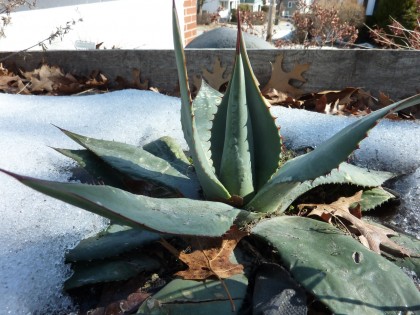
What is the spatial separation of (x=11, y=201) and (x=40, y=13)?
2.18 metres

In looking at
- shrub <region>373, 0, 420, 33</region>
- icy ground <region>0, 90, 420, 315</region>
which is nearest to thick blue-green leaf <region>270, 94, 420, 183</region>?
icy ground <region>0, 90, 420, 315</region>

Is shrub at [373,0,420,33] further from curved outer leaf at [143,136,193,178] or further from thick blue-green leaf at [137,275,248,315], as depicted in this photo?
thick blue-green leaf at [137,275,248,315]

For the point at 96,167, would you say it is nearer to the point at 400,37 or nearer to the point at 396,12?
the point at 400,37

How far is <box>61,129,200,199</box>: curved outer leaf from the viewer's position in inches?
37.5

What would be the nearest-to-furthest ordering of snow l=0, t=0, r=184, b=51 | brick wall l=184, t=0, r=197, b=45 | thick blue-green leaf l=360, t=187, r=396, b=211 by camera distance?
thick blue-green leaf l=360, t=187, r=396, b=211 → snow l=0, t=0, r=184, b=51 → brick wall l=184, t=0, r=197, b=45

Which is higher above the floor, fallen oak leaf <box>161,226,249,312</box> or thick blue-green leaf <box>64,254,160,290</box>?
fallen oak leaf <box>161,226,249,312</box>

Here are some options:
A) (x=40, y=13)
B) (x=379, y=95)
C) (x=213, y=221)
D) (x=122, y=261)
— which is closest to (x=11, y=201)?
(x=122, y=261)

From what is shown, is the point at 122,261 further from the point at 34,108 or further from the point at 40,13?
the point at 40,13

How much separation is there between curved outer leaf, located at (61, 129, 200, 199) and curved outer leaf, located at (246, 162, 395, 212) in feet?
0.57

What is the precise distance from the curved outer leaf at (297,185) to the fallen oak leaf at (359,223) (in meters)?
0.05

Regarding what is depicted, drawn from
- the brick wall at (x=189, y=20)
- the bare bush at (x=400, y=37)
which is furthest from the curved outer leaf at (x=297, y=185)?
the brick wall at (x=189, y=20)

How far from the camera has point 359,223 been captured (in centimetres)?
94

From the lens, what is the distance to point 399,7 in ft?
36.6

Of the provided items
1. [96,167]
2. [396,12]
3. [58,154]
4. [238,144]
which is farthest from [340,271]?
[396,12]
